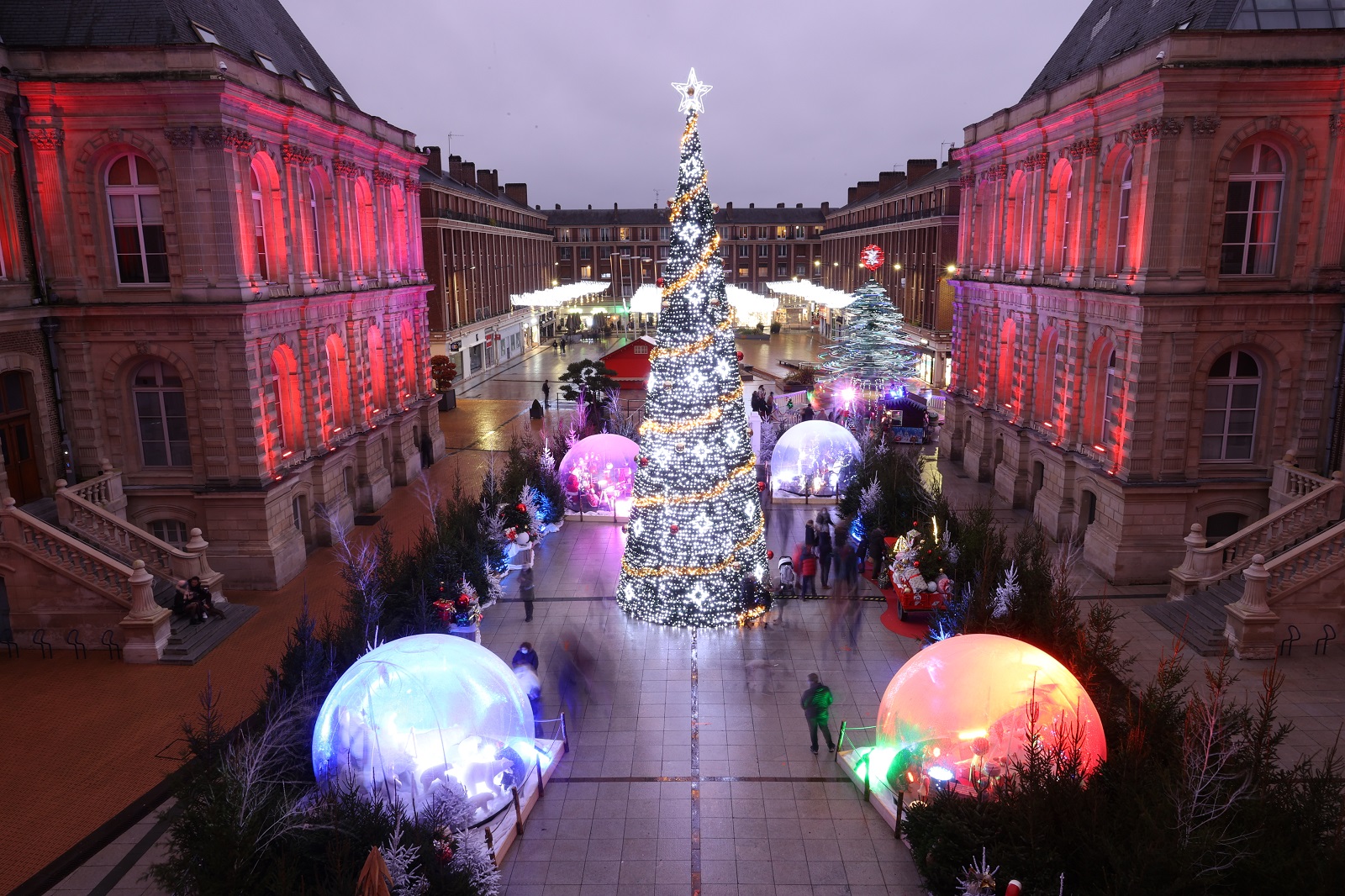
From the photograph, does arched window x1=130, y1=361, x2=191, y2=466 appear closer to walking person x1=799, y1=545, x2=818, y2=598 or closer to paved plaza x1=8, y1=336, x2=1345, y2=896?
paved plaza x1=8, y1=336, x2=1345, y2=896

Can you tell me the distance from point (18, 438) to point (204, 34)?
1148 cm

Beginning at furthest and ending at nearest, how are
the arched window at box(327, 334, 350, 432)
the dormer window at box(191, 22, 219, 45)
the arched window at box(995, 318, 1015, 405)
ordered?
1. the arched window at box(995, 318, 1015, 405)
2. the arched window at box(327, 334, 350, 432)
3. the dormer window at box(191, 22, 219, 45)

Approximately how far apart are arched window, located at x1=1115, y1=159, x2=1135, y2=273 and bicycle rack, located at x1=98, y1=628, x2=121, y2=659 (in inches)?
1050

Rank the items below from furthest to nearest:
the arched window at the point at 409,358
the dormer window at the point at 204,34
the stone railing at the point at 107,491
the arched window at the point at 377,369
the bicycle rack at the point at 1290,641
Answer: the arched window at the point at 409,358, the arched window at the point at 377,369, the dormer window at the point at 204,34, the stone railing at the point at 107,491, the bicycle rack at the point at 1290,641

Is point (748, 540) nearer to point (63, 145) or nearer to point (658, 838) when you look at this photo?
point (658, 838)

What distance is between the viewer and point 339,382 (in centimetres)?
2914

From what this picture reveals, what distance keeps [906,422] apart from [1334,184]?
21.8m

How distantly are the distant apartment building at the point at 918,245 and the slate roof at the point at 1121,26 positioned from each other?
1291 cm

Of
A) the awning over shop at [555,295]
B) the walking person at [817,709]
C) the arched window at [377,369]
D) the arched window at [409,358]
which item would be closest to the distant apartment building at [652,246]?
the awning over shop at [555,295]

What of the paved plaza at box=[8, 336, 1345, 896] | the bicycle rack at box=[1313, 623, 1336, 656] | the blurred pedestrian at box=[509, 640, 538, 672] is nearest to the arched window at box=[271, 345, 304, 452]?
the paved plaza at box=[8, 336, 1345, 896]

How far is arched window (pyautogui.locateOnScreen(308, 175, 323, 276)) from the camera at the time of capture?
26484mm

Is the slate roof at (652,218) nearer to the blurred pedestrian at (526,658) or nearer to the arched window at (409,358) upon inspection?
the arched window at (409,358)

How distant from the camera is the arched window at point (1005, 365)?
31.6 m

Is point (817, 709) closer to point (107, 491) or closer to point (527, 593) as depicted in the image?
point (527, 593)
